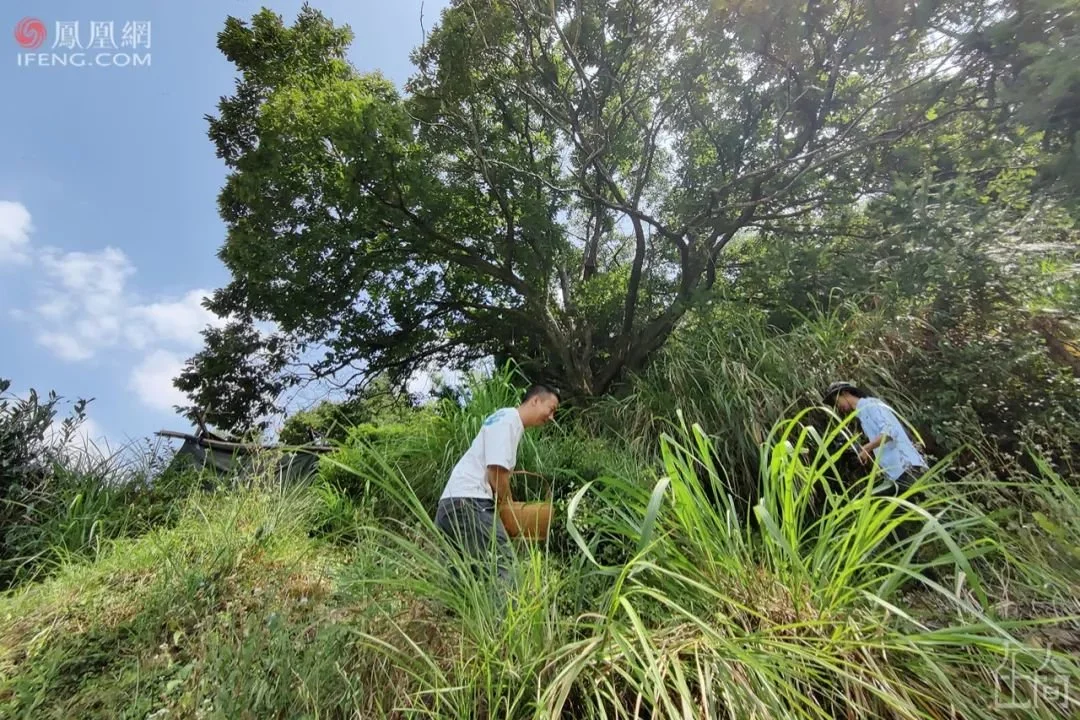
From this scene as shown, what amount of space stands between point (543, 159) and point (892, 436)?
6.67m

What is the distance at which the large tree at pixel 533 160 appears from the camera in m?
5.33

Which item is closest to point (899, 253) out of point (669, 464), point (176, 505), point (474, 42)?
point (669, 464)

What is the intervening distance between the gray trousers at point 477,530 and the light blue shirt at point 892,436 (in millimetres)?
1684

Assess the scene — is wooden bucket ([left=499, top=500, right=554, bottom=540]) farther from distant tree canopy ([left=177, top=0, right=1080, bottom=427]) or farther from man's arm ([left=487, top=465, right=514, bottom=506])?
distant tree canopy ([left=177, top=0, right=1080, bottom=427])

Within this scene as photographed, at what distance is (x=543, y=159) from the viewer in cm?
792

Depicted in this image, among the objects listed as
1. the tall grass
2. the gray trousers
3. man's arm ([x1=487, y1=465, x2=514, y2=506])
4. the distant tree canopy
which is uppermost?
the distant tree canopy

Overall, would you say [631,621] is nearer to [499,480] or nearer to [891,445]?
[499,480]

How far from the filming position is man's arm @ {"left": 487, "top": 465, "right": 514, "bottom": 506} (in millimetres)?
2277

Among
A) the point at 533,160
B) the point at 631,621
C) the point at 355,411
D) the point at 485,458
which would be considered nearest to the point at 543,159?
the point at 533,160

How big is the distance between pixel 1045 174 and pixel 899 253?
0.88m

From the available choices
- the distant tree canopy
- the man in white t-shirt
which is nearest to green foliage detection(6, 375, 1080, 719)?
the man in white t-shirt

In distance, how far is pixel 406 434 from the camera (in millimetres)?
4090

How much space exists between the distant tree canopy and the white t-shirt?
318 centimetres

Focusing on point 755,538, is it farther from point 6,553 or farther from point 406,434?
point 6,553
